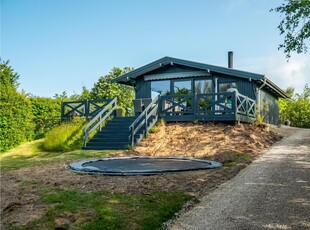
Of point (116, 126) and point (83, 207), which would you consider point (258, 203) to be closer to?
point (83, 207)

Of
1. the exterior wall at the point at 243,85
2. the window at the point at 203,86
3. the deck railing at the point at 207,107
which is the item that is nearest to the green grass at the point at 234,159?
the deck railing at the point at 207,107

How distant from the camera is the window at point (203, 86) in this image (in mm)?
17922

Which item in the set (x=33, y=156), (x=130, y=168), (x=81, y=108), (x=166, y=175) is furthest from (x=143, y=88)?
(x=166, y=175)

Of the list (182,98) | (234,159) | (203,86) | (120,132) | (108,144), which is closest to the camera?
(234,159)

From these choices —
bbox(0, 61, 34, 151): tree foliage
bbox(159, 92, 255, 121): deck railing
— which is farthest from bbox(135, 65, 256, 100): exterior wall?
bbox(0, 61, 34, 151): tree foliage

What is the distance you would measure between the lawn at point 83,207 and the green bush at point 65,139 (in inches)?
263

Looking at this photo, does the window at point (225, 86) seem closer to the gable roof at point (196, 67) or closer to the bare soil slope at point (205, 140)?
the gable roof at point (196, 67)

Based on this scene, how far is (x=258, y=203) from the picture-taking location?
5199 mm

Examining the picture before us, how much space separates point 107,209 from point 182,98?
13.5 metres

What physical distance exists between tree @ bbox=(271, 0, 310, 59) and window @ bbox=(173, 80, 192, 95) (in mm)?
5498

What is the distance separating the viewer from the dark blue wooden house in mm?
13977

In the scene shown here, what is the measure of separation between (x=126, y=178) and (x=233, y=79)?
12180 mm

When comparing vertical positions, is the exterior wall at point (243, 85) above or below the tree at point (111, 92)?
below

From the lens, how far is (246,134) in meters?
12.8
